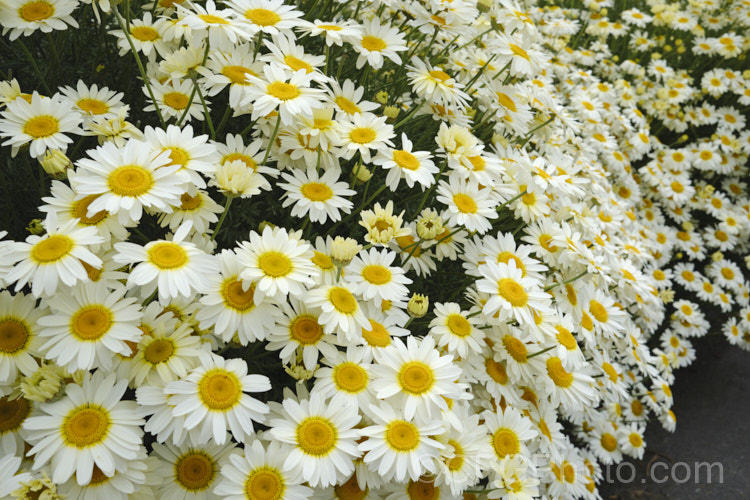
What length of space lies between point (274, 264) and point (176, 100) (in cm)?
100

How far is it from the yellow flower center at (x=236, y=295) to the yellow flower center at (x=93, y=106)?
100 centimetres

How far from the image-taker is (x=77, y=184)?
5.32 ft

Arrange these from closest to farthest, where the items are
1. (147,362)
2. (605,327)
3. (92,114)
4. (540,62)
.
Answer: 1. (147,362)
2. (92,114)
3. (605,327)
4. (540,62)

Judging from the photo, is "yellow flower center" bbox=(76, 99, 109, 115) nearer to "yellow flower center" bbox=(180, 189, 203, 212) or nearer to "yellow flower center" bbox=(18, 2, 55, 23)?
"yellow flower center" bbox=(18, 2, 55, 23)

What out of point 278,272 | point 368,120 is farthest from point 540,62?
point 278,272

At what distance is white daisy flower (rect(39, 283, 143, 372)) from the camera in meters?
1.44

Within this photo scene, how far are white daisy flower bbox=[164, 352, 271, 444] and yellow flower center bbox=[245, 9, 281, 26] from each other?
52.9 inches

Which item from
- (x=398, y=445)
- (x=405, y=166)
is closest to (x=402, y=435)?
(x=398, y=445)

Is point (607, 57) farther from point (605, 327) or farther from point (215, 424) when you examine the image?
point (215, 424)

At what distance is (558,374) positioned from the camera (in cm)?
227

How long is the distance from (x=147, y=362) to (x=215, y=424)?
0.98 ft

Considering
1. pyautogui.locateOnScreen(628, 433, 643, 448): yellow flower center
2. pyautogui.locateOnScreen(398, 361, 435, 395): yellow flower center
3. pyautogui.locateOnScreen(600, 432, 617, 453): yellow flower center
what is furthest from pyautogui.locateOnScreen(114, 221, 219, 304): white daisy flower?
pyautogui.locateOnScreen(628, 433, 643, 448): yellow flower center

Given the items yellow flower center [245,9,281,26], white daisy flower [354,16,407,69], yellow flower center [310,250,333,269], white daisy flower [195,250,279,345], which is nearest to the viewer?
white daisy flower [195,250,279,345]

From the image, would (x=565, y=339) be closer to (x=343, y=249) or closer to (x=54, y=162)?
(x=343, y=249)
